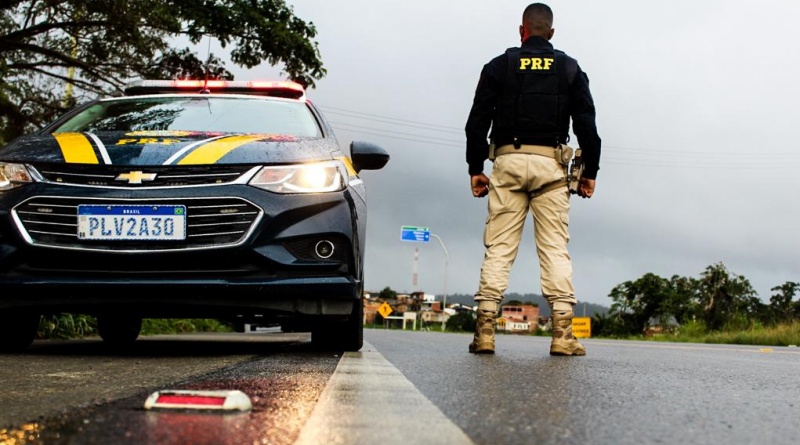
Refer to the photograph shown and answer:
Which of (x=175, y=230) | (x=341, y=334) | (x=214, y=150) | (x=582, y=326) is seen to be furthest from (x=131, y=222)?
(x=582, y=326)

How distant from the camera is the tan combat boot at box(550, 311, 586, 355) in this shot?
5555mm

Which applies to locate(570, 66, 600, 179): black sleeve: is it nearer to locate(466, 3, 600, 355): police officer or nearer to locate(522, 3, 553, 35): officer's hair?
locate(466, 3, 600, 355): police officer

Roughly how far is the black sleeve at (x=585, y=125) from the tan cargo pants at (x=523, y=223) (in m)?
0.17

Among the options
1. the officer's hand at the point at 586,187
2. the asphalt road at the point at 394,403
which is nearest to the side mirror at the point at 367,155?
the officer's hand at the point at 586,187

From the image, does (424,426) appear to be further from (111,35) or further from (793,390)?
(111,35)

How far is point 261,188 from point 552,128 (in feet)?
6.23

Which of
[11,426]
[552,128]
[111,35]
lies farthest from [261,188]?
[111,35]

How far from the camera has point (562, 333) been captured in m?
5.58

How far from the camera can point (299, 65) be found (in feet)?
47.1

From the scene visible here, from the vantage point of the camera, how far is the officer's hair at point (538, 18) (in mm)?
5785

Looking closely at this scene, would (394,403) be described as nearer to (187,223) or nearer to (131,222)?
(187,223)

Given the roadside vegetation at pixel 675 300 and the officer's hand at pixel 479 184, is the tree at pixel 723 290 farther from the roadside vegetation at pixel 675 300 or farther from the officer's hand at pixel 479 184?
the officer's hand at pixel 479 184

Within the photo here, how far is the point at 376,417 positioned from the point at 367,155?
344cm

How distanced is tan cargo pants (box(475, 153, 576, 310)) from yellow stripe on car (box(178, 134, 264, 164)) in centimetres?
155
